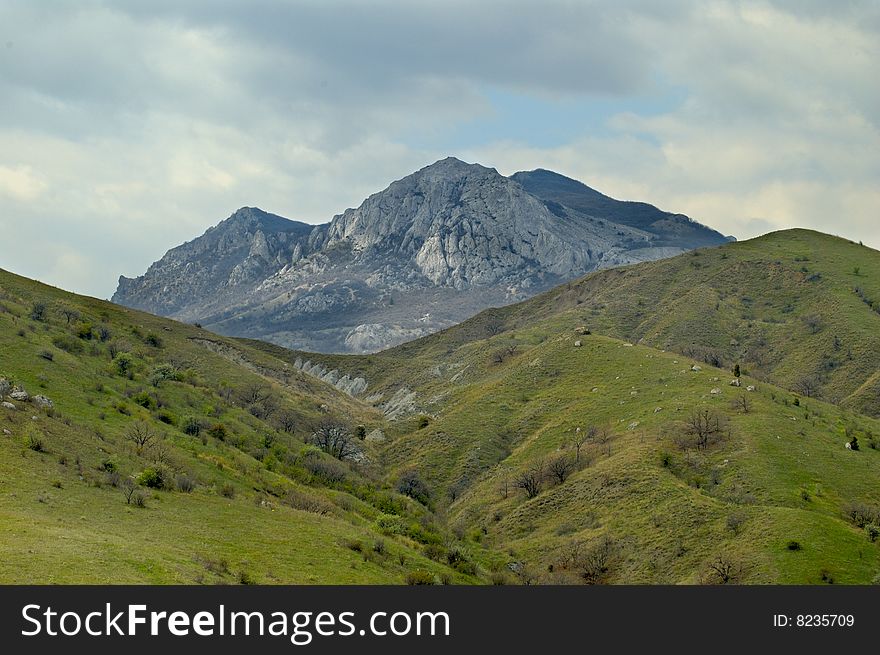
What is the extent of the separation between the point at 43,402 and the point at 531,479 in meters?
45.4

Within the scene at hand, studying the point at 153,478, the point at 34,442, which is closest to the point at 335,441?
the point at 153,478

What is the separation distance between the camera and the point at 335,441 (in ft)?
295

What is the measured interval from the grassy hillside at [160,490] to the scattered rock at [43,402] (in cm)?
17

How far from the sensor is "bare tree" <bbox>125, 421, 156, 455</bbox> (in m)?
45.9

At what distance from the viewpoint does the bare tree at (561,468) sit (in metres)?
75.3

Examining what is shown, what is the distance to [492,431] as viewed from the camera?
96.4 m

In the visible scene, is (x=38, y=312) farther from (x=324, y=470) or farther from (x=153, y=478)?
(x=153, y=478)

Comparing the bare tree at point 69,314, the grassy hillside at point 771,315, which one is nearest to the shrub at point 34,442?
the bare tree at point 69,314

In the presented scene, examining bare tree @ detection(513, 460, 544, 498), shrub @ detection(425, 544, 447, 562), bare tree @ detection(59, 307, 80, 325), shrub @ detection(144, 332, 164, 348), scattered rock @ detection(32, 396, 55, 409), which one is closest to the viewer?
scattered rock @ detection(32, 396, 55, 409)

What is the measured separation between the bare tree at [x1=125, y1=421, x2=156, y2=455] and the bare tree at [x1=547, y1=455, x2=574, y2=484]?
40530mm

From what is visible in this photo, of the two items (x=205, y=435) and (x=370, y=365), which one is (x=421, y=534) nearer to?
(x=205, y=435)

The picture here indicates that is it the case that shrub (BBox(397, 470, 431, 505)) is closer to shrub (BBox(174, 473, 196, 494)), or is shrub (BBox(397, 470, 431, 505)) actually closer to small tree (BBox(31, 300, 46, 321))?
small tree (BBox(31, 300, 46, 321))

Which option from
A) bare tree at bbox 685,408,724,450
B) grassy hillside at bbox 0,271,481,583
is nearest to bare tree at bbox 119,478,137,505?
grassy hillside at bbox 0,271,481,583

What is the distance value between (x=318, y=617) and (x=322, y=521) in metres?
21.7
